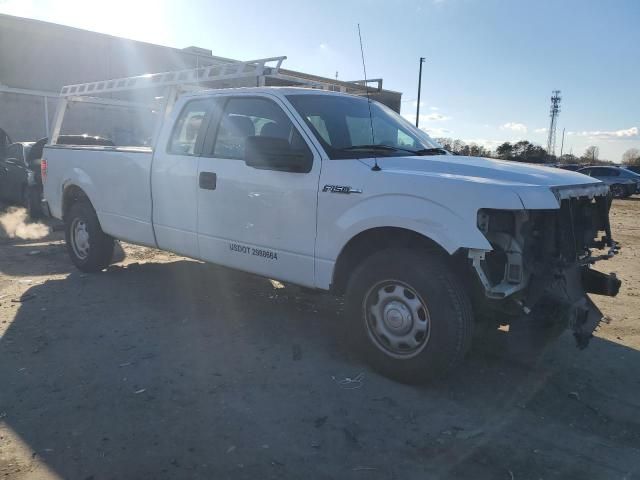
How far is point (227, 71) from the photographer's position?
5.10 metres

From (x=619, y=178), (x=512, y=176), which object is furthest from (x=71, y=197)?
(x=619, y=178)

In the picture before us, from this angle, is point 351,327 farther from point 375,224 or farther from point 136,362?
point 136,362

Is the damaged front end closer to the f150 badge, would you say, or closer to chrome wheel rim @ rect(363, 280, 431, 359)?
chrome wheel rim @ rect(363, 280, 431, 359)

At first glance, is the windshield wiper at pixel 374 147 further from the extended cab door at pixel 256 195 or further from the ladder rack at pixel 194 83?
the ladder rack at pixel 194 83

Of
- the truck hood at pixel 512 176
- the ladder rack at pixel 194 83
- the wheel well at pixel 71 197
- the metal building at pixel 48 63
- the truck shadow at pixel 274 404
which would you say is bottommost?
the truck shadow at pixel 274 404

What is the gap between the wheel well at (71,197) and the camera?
6414mm

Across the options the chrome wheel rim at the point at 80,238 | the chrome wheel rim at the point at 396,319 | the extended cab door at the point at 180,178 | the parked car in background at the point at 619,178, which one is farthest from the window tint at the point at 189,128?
the parked car in background at the point at 619,178

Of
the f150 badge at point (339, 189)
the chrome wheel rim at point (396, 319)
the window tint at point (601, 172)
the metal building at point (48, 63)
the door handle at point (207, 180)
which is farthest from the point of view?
the window tint at point (601, 172)

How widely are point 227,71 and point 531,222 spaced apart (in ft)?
10.6

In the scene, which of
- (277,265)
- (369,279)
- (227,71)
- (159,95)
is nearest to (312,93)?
(227,71)

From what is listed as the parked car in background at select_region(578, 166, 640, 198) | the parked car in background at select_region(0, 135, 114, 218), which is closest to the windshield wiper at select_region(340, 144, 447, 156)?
the parked car in background at select_region(0, 135, 114, 218)

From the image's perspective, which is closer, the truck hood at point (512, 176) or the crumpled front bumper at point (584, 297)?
the truck hood at point (512, 176)

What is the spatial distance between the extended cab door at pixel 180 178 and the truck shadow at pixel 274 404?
76cm

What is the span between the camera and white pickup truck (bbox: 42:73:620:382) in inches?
129
